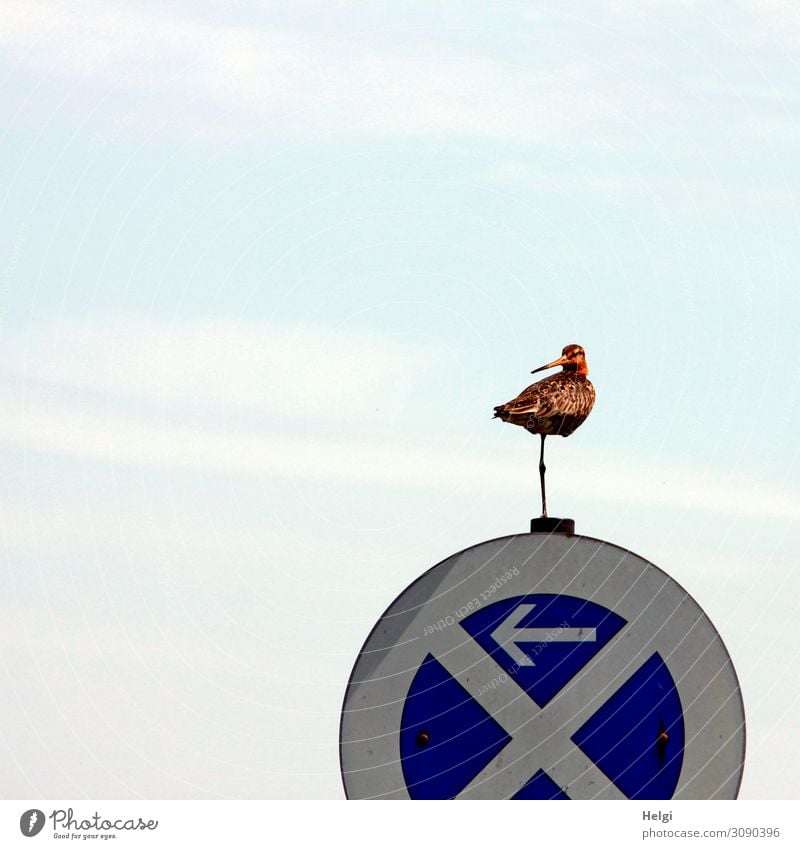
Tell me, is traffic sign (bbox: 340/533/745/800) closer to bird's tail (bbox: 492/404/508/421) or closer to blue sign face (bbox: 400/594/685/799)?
blue sign face (bbox: 400/594/685/799)

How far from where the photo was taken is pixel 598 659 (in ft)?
14.2

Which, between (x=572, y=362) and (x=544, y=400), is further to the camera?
(x=572, y=362)

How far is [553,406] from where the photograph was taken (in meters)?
5.90

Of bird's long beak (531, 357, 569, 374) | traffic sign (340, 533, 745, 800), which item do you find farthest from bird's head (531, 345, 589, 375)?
traffic sign (340, 533, 745, 800)

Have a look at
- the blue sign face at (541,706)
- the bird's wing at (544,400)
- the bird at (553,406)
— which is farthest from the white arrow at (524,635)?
the bird's wing at (544,400)

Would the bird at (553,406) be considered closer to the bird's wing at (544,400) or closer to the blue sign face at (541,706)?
the bird's wing at (544,400)

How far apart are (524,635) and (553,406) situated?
1.77m

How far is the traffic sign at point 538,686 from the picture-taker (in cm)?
421

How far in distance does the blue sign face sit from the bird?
144 centimetres

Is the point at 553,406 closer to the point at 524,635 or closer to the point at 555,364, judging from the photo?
the point at 555,364

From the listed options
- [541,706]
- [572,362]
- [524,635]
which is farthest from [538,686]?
[572,362]

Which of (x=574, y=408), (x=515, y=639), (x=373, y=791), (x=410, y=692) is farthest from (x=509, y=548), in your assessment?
(x=574, y=408)

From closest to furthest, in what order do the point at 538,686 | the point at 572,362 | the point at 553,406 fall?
the point at 538,686, the point at 553,406, the point at 572,362
